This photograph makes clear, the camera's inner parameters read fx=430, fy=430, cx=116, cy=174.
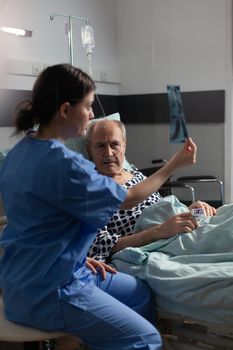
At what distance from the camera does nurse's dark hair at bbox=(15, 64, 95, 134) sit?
92 cm

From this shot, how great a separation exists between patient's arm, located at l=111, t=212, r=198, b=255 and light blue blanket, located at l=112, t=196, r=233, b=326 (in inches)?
0.9

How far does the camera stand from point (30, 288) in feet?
3.11

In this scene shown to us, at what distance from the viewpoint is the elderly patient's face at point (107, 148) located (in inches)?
57.5

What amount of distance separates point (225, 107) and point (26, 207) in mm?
988

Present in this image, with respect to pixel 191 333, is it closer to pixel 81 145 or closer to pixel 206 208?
pixel 206 208

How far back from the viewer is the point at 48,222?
92 centimetres

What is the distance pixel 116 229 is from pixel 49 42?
0.65 metres

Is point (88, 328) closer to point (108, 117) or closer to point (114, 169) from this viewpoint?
point (114, 169)

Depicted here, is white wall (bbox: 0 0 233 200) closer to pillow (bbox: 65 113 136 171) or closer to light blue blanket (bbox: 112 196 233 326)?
pillow (bbox: 65 113 136 171)

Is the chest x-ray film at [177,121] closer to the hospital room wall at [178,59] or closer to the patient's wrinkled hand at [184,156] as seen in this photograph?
the patient's wrinkled hand at [184,156]

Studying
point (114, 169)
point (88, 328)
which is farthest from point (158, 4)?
point (88, 328)

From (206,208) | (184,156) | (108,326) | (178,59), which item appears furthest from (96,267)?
(178,59)

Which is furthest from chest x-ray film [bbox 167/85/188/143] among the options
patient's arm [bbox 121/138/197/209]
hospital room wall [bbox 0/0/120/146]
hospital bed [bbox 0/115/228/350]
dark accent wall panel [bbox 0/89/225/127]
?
hospital bed [bbox 0/115/228/350]

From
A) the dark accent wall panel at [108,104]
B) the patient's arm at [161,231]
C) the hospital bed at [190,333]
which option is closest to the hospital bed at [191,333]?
the hospital bed at [190,333]
